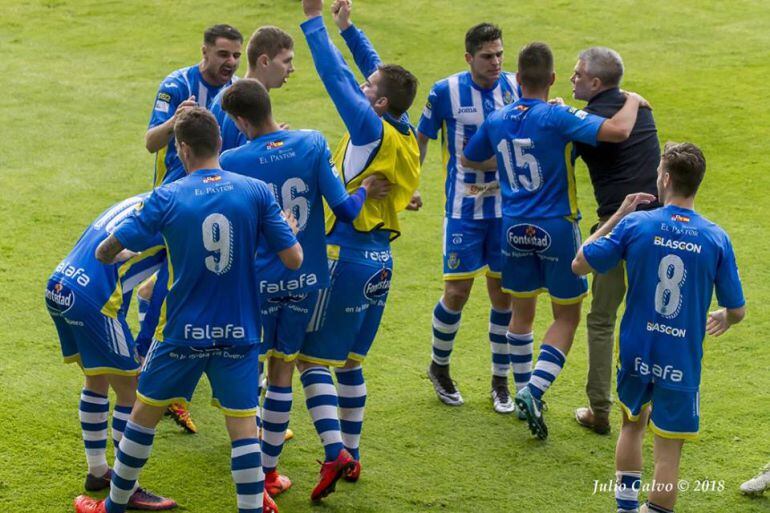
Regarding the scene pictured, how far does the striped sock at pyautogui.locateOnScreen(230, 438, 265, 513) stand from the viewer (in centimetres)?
477

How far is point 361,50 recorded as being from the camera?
6582 millimetres

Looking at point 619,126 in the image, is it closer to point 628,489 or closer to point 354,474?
point 628,489

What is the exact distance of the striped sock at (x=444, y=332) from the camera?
21.9 feet

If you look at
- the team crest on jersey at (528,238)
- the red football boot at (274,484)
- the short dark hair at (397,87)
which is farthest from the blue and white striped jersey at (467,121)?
the red football boot at (274,484)

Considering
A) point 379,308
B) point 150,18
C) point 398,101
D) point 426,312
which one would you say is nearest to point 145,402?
point 379,308

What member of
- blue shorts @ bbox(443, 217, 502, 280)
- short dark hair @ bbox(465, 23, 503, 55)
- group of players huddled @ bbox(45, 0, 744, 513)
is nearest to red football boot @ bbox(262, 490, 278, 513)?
group of players huddled @ bbox(45, 0, 744, 513)

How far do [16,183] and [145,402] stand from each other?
5822 mm

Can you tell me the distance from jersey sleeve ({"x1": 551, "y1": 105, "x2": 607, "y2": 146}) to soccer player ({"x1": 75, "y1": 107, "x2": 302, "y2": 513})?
1.85 metres

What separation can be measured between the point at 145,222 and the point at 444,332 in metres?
2.60

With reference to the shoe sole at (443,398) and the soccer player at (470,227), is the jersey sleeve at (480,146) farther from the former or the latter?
the shoe sole at (443,398)

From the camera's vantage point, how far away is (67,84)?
12.8 meters

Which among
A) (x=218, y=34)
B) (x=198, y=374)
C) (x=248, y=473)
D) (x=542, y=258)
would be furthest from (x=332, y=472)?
(x=218, y=34)

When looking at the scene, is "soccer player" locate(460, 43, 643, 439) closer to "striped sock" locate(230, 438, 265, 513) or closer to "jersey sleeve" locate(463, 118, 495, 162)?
"jersey sleeve" locate(463, 118, 495, 162)

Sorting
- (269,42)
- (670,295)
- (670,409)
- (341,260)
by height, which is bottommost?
(670,409)
